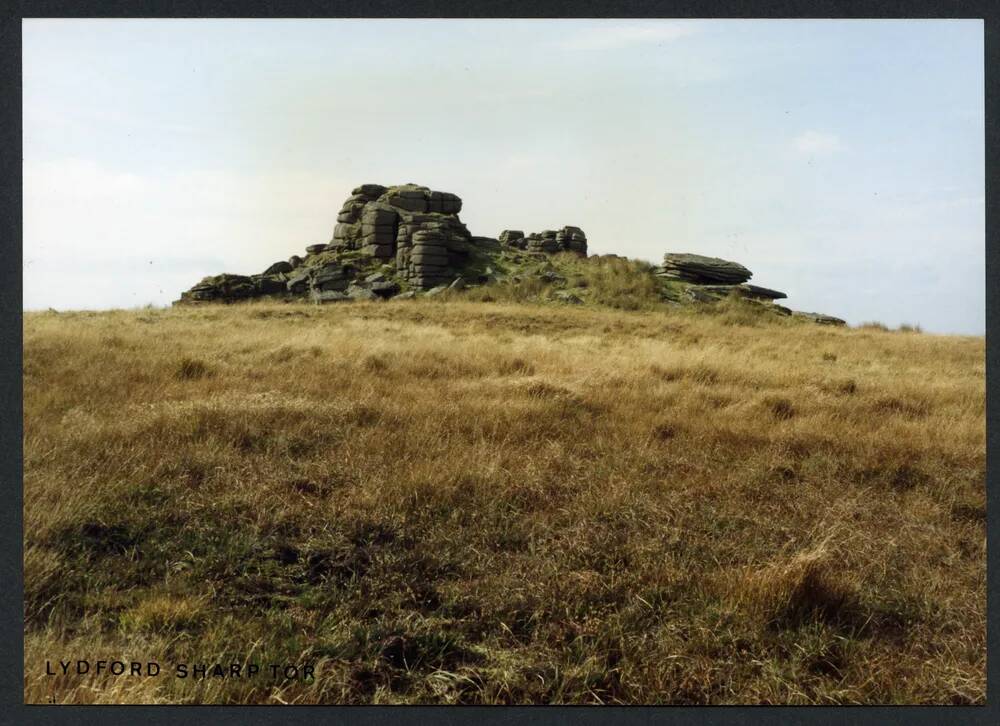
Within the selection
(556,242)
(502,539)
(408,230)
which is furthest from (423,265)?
(502,539)

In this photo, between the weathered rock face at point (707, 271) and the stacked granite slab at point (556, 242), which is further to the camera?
the stacked granite slab at point (556, 242)

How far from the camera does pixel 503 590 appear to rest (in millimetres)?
4273

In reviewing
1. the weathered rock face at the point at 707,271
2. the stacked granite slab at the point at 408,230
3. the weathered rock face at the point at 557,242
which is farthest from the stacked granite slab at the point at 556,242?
the weathered rock face at the point at 707,271

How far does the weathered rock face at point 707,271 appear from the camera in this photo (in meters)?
32.0

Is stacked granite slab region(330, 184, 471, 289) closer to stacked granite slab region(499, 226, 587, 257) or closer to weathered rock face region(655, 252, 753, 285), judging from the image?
stacked granite slab region(499, 226, 587, 257)

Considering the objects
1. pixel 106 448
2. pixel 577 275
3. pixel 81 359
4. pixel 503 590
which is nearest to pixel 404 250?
pixel 577 275

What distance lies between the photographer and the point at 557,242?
4447 centimetres

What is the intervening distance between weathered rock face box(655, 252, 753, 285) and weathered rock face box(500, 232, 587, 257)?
1075cm

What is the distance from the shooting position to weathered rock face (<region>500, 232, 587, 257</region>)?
145ft

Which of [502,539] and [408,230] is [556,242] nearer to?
[408,230]

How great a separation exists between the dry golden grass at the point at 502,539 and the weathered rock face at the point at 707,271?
898 inches

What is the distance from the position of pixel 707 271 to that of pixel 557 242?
14244 mm

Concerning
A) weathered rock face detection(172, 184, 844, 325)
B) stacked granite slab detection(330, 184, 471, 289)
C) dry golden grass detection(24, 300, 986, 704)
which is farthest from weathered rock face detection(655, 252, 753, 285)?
dry golden grass detection(24, 300, 986, 704)

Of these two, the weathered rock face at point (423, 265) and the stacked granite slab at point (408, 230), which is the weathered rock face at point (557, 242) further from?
the stacked granite slab at point (408, 230)
